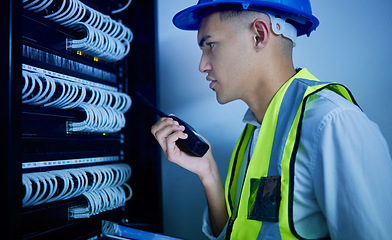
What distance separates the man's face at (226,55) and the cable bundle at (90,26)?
42cm

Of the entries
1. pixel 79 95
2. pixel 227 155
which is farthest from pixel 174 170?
pixel 79 95

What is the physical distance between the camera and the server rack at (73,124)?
2.53 ft

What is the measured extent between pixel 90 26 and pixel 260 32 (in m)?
0.68

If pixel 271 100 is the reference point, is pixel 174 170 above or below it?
below

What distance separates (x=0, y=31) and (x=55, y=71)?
32cm

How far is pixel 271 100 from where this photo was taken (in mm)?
1120


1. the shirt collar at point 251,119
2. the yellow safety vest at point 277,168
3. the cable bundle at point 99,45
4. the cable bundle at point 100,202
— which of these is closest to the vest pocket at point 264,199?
the yellow safety vest at point 277,168

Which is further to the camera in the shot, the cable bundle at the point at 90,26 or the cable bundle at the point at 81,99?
the cable bundle at the point at 90,26

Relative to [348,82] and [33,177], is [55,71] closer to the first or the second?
[33,177]

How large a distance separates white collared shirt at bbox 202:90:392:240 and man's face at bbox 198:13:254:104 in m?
0.34

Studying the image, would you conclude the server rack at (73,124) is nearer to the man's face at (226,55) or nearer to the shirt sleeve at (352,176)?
the man's face at (226,55)

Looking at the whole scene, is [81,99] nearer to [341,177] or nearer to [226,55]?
[226,55]

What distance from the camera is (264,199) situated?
0.95 m

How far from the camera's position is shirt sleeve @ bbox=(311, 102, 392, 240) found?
2.52 ft
